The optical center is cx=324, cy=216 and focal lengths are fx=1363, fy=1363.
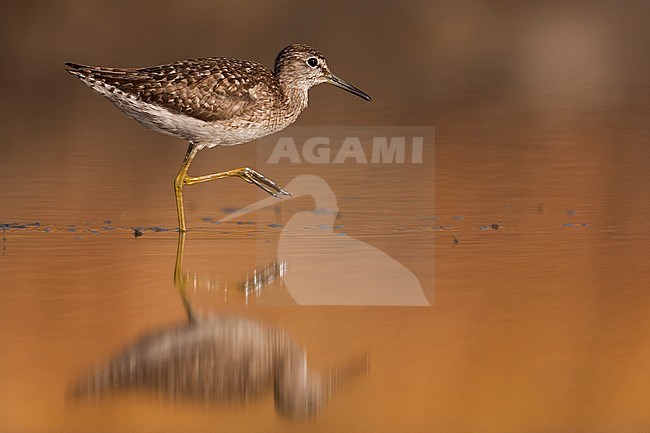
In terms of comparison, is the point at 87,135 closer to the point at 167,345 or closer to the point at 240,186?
the point at 240,186

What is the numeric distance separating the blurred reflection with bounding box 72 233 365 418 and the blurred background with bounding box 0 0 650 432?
102 mm

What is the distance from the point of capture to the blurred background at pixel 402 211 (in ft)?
18.5

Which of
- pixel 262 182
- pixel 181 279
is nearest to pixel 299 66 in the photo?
pixel 262 182

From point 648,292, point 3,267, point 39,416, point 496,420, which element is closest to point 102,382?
point 39,416

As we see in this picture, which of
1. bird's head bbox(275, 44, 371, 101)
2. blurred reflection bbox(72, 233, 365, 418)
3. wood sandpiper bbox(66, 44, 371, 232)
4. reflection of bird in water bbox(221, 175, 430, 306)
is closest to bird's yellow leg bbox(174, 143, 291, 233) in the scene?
wood sandpiper bbox(66, 44, 371, 232)

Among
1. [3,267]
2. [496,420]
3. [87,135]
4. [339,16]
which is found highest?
[339,16]

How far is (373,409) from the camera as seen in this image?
18.0 feet

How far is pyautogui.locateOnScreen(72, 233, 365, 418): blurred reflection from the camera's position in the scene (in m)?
5.66

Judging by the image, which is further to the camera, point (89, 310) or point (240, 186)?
point (240, 186)

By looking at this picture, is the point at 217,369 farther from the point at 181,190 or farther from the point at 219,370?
the point at 181,190

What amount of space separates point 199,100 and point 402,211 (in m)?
1.66

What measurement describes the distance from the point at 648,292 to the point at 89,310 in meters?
2.98

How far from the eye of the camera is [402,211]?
32.2ft

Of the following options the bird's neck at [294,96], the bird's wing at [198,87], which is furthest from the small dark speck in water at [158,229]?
the bird's neck at [294,96]
